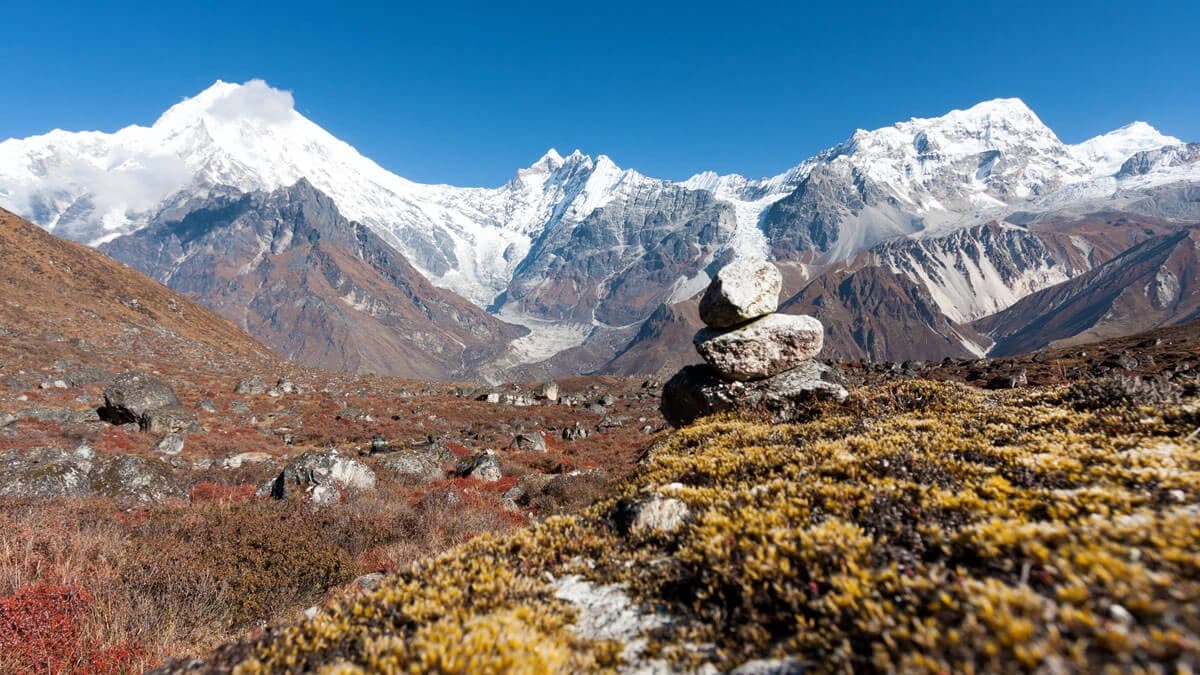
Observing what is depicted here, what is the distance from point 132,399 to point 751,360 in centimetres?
4422

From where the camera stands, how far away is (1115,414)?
934 centimetres

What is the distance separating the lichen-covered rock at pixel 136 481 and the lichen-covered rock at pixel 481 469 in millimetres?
12763

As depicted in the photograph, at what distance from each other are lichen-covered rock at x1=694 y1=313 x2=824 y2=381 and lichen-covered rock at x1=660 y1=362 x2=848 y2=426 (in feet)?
1.35

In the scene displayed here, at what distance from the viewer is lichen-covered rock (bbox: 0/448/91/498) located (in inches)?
747

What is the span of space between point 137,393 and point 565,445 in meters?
32.6

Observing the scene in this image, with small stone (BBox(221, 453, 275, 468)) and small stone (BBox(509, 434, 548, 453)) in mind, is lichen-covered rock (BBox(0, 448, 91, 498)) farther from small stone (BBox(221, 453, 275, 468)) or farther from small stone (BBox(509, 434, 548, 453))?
small stone (BBox(509, 434, 548, 453))

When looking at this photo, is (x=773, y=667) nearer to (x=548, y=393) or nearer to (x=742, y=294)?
(x=742, y=294)

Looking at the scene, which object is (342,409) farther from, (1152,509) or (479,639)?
(1152,509)

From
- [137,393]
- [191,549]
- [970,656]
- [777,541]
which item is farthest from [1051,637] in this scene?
[137,393]

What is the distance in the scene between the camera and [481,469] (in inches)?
1143

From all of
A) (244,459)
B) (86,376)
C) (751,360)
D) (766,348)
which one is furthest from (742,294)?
(86,376)

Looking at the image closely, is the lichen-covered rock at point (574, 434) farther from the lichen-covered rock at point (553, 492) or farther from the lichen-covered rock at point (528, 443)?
the lichen-covered rock at point (553, 492)

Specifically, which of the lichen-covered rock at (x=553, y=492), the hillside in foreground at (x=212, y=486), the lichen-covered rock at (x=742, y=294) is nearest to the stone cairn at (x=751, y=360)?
the lichen-covered rock at (x=742, y=294)

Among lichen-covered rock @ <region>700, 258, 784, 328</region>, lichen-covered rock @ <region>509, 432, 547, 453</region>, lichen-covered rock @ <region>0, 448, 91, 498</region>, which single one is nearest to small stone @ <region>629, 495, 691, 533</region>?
lichen-covered rock @ <region>700, 258, 784, 328</region>
